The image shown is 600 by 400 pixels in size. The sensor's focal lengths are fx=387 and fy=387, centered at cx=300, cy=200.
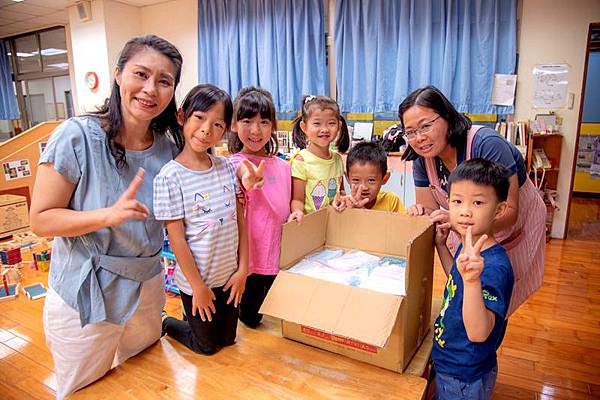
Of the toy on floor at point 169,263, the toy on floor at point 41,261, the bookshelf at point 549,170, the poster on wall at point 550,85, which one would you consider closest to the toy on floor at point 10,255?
the toy on floor at point 41,261

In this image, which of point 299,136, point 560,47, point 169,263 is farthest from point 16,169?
point 560,47

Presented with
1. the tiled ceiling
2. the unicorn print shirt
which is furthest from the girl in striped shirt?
the tiled ceiling

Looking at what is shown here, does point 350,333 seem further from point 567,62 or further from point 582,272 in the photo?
point 567,62

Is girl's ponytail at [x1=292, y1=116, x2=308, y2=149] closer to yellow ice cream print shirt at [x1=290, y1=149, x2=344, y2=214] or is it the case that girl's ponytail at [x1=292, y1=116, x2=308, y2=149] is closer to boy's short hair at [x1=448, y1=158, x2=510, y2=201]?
yellow ice cream print shirt at [x1=290, y1=149, x2=344, y2=214]

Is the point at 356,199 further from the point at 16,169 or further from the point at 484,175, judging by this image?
the point at 16,169

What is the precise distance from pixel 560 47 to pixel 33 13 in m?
7.08

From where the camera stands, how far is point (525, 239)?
141cm

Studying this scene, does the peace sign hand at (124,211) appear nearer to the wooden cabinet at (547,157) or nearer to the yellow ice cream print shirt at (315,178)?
the yellow ice cream print shirt at (315,178)

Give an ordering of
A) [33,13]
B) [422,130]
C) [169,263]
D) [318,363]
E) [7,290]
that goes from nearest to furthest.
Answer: [318,363], [422,130], [169,263], [7,290], [33,13]

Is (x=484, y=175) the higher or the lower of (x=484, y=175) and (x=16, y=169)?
the higher

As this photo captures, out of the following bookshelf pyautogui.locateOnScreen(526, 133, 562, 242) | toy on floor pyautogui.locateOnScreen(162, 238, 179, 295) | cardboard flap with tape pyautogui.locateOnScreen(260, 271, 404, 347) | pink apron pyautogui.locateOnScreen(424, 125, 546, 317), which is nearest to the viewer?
cardboard flap with tape pyautogui.locateOnScreen(260, 271, 404, 347)

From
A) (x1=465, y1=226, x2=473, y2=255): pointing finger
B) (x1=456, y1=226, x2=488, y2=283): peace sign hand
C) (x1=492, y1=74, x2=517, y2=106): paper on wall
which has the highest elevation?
(x1=492, y1=74, x2=517, y2=106): paper on wall

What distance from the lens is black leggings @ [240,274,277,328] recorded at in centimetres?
141

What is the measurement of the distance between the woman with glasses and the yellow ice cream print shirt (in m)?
0.36
